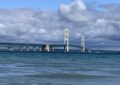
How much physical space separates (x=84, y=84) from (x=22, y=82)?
461 cm

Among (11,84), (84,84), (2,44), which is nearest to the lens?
(11,84)

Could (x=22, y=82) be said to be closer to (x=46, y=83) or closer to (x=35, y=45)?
(x=46, y=83)

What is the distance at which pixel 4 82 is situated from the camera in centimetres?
3238

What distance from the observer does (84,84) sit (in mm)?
33469

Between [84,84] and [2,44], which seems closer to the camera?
A: [84,84]

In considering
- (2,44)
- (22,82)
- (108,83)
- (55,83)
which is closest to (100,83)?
(108,83)

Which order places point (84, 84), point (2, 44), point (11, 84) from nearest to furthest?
point (11, 84) < point (84, 84) < point (2, 44)

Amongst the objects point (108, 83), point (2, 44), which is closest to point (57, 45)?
point (2, 44)

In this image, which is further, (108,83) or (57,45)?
(57,45)

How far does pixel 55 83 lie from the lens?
33.3 m

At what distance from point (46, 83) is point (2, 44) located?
155 m

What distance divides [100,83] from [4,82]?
7.25 metres

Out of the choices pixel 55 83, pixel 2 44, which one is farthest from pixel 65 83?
pixel 2 44

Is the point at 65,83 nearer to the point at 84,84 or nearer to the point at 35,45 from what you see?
the point at 84,84
